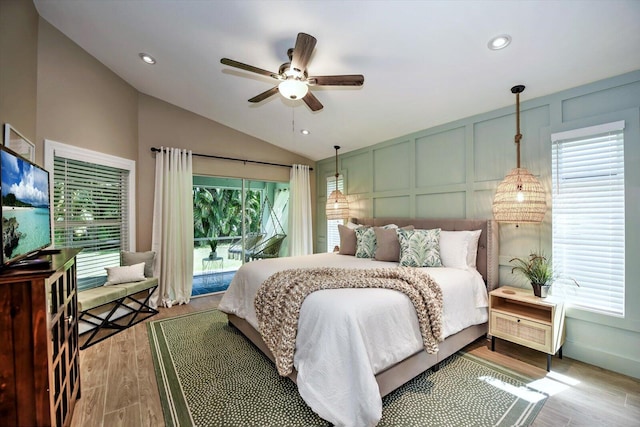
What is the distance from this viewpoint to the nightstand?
93.7 inches

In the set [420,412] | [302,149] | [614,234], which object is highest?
[302,149]

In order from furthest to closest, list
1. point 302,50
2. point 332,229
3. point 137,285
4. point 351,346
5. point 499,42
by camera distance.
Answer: point 332,229 → point 137,285 → point 499,42 → point 302,50 → point 351,346

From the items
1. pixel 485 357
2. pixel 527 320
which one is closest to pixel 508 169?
pixel 527 320

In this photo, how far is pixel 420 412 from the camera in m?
1.89

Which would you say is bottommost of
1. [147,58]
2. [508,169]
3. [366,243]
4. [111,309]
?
[111,309]

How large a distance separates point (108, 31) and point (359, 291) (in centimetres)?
346

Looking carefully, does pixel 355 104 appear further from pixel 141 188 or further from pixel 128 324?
pixel 128 324

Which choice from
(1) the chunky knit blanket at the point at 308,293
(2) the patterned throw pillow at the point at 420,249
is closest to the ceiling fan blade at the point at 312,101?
(1) the chunky knit blanket at the point at 308,293

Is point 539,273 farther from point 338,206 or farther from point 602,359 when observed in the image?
point 338,206

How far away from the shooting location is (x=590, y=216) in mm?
2518

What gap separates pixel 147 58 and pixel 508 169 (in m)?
4.24

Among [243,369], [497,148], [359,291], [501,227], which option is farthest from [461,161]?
[243,369]

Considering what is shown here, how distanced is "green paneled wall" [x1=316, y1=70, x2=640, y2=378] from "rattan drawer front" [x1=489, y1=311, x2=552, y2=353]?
485 mm

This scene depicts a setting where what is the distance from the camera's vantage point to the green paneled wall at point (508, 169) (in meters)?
2.30
